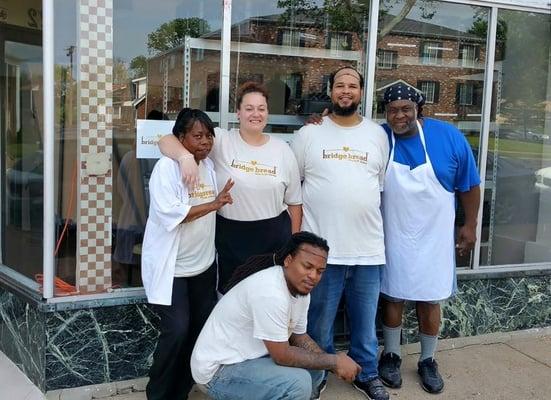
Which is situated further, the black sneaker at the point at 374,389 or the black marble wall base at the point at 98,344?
the black sneaker at the point at 374,389

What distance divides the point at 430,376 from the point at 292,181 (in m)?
1.58

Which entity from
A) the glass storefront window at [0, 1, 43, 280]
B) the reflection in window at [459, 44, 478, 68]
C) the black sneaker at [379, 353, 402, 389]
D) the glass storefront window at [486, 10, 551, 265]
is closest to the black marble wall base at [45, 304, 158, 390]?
the glass storefront window at [0, 1, 43, 280]

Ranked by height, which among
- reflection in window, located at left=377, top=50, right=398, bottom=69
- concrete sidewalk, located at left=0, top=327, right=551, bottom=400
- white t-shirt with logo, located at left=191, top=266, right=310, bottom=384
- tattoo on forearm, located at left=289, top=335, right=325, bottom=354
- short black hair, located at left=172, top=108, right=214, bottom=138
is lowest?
concrete sidewalk, located at left=0, top=327, right=551, bottom=400

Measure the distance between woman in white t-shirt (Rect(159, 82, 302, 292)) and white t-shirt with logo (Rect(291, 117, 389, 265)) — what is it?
17cm

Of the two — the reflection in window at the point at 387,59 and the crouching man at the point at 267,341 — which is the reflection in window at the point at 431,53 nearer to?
the reflection in window at the point at 387,59

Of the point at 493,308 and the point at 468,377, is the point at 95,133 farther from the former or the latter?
the point at 493,308

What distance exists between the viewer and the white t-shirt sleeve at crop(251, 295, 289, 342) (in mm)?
2566

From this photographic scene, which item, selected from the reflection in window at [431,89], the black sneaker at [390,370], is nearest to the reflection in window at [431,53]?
the reflection in window at [431,89]

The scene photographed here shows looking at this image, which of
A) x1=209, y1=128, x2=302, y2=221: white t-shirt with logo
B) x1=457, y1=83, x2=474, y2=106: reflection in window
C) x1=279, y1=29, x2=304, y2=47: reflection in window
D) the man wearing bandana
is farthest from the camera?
x1=457, y1=83, x2=474, y2=106: reflection in window

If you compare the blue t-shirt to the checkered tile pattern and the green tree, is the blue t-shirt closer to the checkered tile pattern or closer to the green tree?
the green tree

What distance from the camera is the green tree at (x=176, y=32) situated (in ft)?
12.8

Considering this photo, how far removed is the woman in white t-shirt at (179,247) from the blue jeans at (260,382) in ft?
1.43

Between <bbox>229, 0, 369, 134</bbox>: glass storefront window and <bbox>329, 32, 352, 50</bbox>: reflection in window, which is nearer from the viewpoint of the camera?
<bbox>229, 0, 369, 134</bbox>: glass storefront window

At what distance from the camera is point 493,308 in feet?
15.2
